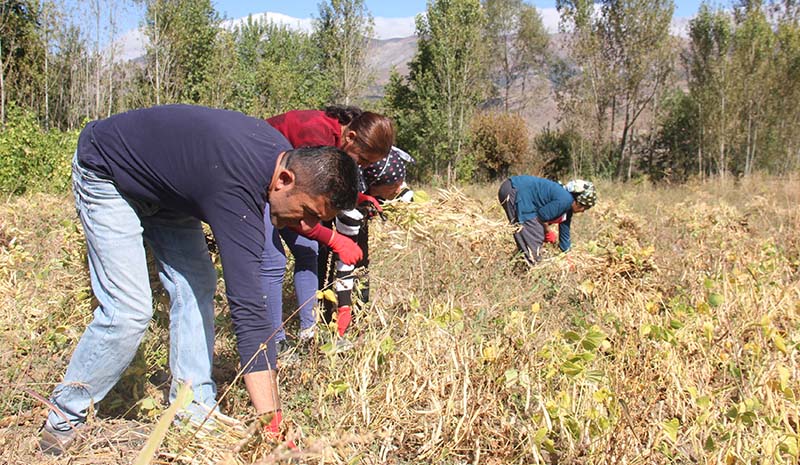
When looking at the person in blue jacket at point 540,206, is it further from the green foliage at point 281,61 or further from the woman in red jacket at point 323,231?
the green foliage at point 281,61

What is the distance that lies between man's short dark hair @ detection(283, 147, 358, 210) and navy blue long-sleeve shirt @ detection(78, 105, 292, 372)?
0.09 meters

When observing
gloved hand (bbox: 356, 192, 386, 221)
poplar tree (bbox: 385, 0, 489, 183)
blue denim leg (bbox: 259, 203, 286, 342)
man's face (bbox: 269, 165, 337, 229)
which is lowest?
blue denim leg (bbox: 259, 203, 286, 342)

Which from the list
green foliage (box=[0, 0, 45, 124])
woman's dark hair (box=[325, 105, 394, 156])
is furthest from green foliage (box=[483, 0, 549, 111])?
woman's dark hair (box=[325, 105, 394, 156])

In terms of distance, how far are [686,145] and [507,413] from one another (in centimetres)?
2444

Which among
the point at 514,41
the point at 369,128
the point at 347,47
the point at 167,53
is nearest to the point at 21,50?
the point at 167,53

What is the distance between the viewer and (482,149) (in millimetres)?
23078

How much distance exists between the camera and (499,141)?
22.7 metres

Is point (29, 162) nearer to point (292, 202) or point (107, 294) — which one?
point (107, 294)

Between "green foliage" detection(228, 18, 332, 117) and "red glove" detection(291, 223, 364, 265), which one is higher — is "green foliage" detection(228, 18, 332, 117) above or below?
above

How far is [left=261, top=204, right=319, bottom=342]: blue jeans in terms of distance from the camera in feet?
9.27

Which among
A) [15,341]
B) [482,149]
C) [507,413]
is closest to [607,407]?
[507,413]

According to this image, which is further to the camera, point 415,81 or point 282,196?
point 415,81

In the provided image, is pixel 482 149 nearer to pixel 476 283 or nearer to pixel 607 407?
pixel 476 283

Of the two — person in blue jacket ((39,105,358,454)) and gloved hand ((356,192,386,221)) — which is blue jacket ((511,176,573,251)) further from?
person in blue jacket ((39,105,358,454))
